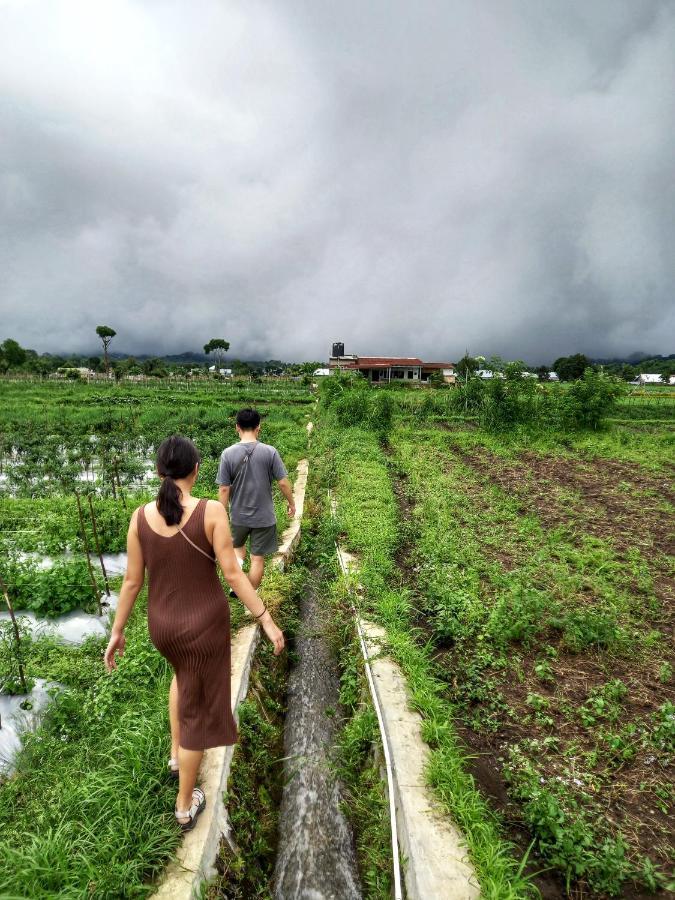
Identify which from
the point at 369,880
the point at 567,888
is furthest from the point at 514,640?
the point at 369,880

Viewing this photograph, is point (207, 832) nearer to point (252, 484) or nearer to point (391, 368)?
point (252, 484)

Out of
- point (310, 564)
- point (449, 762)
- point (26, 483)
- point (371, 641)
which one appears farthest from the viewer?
point (26, 483)

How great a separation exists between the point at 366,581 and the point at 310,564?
1426 mm

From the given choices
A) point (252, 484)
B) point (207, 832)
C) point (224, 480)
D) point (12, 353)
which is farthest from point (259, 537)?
point (12, 353)

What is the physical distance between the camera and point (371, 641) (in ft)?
12.4

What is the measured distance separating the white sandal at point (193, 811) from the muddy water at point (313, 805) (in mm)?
690

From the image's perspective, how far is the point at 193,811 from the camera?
84.4 inches

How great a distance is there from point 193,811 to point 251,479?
91.3 inches

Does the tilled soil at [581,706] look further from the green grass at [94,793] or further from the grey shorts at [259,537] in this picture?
the green grass at [94,793]

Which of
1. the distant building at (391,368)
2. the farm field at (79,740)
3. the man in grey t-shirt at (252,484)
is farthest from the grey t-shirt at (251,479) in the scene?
the distant building at (391,368)

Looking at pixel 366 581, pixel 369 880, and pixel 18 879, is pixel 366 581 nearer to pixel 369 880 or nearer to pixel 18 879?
pixel 369 880

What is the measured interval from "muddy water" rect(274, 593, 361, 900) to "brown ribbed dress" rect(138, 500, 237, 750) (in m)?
1.21

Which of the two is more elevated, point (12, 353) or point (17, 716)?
point (12, 353)

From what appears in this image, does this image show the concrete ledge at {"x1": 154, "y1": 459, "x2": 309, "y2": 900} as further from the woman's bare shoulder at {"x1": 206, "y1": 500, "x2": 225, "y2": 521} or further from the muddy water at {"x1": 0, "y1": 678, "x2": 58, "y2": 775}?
the woman's bare shoulder at {"x1": 206, "y1": 500, "x2": 225, "y2": 521}
